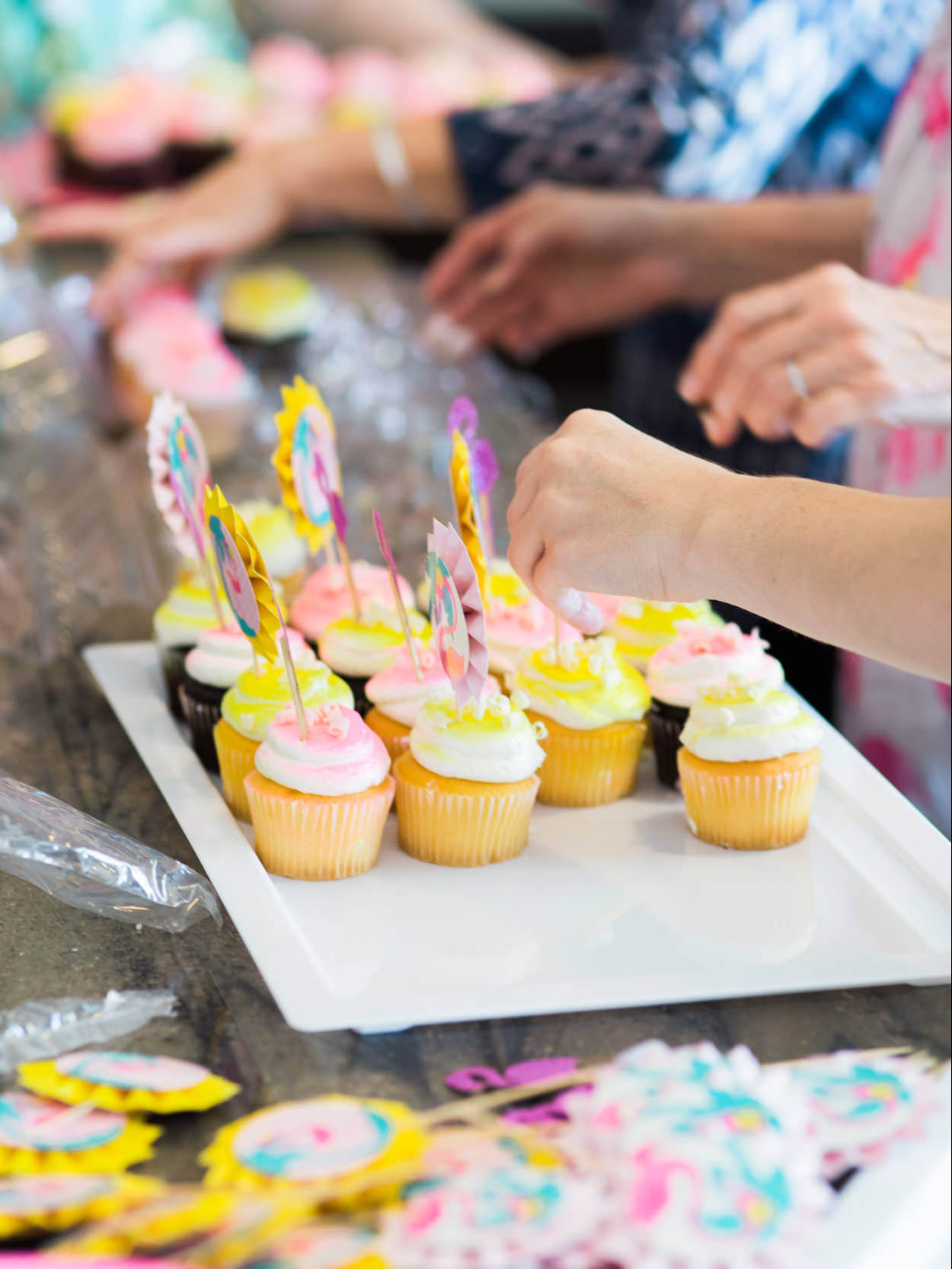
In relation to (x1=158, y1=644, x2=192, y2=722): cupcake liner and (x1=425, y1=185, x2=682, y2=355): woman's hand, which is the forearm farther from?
(x1=425, y1=185, x2=682, y2=355): woman's hand

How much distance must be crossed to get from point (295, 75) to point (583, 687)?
370cm

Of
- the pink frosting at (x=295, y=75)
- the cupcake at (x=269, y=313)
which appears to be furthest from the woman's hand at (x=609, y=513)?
the pink frosting at (x=295, y=75)

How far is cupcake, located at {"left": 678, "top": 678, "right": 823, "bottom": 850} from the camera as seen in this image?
1450 mm

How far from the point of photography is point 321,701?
59.1 inches

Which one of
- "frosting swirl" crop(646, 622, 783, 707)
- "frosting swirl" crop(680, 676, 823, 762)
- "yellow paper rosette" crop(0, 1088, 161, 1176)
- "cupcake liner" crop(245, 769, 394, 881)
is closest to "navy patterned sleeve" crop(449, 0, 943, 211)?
"frosting swirl" crop(646, 622, 783, 707)

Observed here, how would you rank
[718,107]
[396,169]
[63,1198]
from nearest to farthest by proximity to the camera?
[63,1198]
[718,107]
[396,169]

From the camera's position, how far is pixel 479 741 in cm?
146

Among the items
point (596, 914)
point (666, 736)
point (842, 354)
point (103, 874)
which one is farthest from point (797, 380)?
point (103, 874)

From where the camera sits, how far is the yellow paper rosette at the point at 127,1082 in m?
1.03

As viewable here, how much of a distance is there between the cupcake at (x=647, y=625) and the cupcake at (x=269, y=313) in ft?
5.32

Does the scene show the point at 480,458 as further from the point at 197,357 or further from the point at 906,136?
the point at 197,357

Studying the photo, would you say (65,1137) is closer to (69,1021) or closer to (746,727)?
(69,1021)

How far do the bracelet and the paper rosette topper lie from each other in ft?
5.79

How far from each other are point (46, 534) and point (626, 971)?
4.61 feet
